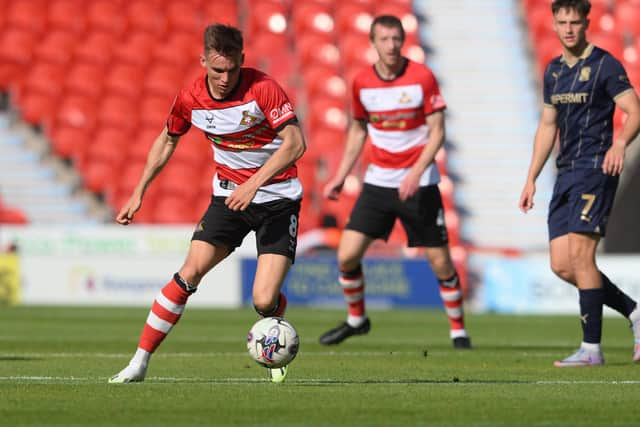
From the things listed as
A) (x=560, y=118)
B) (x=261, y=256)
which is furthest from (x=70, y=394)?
(x=560, y=118)

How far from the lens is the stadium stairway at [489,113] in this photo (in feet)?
69.3

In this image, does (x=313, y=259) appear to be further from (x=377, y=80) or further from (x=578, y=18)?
(x=578, y=18)

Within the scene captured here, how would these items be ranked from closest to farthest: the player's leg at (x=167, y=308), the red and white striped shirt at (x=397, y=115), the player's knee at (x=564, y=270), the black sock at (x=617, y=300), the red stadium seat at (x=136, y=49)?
the player's leg at (x=167, y=308) < the player's knee at (x=564, y=270) < the black sock at (x=617, y=300) < the red and white striped shirt at (x=397, y=115) < the red stadium seat at (x=136, y=49)

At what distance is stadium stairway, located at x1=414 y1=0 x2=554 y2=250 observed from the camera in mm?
21109

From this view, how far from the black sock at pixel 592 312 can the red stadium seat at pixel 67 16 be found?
16515 mm

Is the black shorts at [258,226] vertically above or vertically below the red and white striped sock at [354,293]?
above

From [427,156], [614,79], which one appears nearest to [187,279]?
[614,79]

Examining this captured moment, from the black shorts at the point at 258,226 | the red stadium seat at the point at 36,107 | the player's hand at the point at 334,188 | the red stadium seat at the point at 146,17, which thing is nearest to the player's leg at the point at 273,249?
the black shorts at the point at 258,226

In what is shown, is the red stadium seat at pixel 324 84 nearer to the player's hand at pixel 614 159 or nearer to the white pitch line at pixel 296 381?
the player's hand at pixel 614 159

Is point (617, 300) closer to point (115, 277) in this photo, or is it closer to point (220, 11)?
point (115, 277)

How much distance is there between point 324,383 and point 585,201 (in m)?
2.10

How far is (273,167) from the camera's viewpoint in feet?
21.5

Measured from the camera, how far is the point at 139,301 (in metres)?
18.0

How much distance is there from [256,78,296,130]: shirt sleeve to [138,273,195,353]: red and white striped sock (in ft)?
3.23
